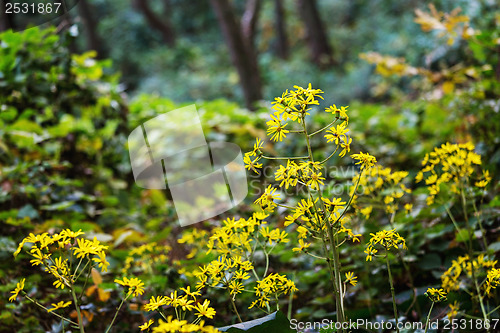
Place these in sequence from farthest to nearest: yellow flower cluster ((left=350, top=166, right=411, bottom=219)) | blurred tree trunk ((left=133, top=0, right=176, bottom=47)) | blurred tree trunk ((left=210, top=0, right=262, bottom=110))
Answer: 1. blurred tree trunk ((left=133, top=0, right=176, bottom=47))
2. blurred tree trunk ((left=210, top=0, right=262, bottom=110))
3. yellow flower cluster ((left=350, top=166, right=411, bottom=219))

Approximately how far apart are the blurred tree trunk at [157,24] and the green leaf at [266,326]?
45.9 feet

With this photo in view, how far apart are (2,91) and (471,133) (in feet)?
9.25

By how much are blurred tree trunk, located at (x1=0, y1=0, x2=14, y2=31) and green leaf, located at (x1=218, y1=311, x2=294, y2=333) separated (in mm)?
3292

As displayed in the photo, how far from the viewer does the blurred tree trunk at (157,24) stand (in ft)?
47.1

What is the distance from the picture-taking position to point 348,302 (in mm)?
1703

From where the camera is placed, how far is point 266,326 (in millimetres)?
1103

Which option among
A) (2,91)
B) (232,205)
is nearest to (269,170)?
(232,205)

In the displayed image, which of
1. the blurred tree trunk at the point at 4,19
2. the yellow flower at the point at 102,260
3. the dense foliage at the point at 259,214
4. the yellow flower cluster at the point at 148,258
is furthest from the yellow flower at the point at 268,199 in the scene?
the blurred tree trunk at the point at 4,19

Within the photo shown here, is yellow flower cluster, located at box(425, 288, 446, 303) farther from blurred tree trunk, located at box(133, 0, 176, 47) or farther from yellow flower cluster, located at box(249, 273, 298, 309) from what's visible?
blurred tree trunk, located at box(133, 0, 176, 47)

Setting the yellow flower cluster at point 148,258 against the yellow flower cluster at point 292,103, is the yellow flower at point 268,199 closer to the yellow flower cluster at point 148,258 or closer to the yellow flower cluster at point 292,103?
the yellow flower cluster at point 292,103

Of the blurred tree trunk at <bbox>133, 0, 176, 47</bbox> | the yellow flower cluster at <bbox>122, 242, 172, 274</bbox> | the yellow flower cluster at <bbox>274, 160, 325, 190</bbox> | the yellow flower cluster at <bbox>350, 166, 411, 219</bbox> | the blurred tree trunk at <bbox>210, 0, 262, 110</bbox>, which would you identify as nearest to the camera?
the yellow flower cluster at <bbox>274, 160, 325, 190</bbox>

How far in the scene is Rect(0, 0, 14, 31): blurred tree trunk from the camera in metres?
3.49

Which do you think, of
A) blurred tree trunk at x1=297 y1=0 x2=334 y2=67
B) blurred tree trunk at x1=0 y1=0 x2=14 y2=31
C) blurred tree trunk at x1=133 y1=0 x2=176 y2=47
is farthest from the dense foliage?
blurred tree trunk at x1=133 y1=0 x2=176 y2=47

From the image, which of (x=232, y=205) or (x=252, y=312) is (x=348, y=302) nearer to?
(x=252, y=312)
